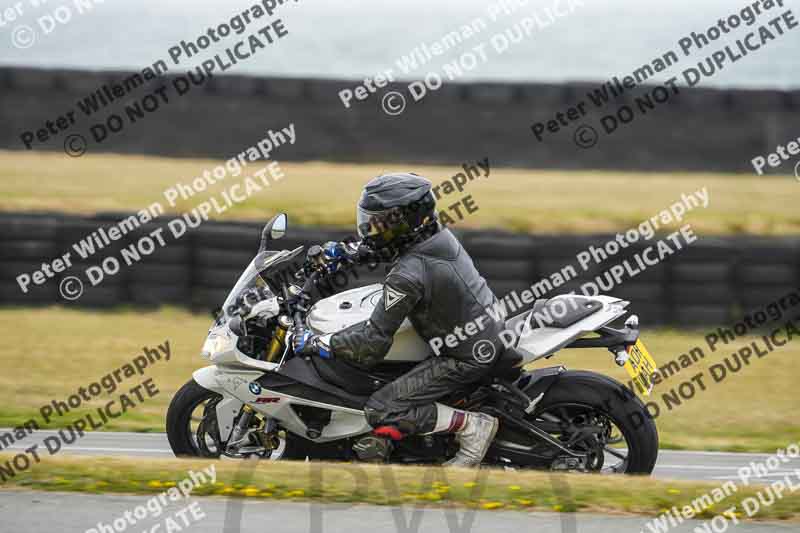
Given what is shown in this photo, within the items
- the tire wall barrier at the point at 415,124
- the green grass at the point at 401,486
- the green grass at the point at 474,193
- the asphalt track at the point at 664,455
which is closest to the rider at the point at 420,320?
the green grass at the point at 401,486

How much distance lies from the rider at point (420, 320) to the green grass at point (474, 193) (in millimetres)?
5475

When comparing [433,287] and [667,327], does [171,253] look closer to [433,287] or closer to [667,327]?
[667,327]

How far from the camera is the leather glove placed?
245 inches

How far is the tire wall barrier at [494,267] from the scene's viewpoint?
10.5 meters

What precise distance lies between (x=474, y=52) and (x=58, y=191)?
6.16 m

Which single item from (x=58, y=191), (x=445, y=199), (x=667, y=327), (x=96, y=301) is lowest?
(x=667, y=327)

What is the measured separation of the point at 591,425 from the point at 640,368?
0.41 metres

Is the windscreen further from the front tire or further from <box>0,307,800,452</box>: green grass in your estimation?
<box>0,307,800,452</box>: green grass

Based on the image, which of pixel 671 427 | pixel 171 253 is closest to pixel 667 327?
pixel 671 427

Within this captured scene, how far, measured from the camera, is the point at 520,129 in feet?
50.8

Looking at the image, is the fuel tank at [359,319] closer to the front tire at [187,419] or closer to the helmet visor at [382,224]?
the helmet visor at [382,224]

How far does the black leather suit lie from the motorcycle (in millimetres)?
114

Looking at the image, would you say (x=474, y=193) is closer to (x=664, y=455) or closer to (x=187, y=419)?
(x=664, y=455)

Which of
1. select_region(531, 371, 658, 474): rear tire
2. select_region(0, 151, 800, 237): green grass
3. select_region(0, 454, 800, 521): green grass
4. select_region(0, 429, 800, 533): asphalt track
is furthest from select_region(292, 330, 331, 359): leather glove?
select_region(0, 151, 800, 237): green grass
